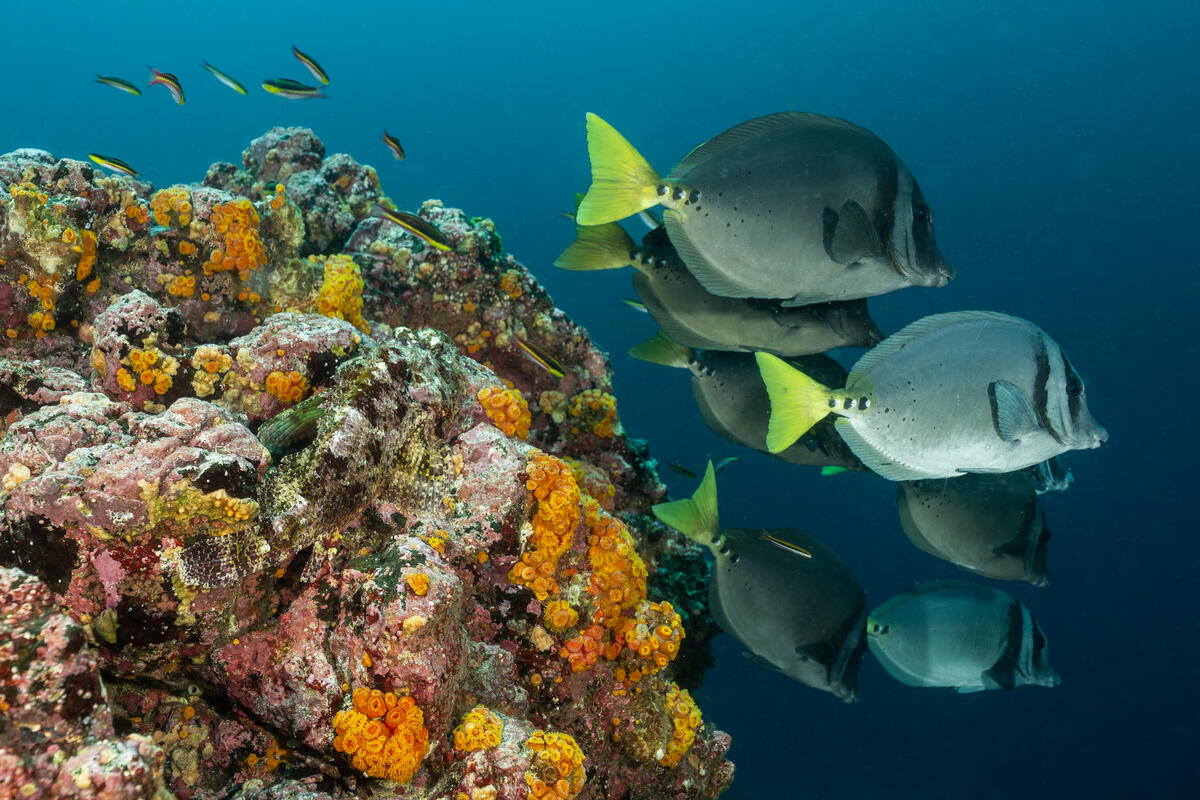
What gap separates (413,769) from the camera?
6.03ft

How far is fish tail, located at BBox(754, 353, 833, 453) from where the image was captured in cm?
268

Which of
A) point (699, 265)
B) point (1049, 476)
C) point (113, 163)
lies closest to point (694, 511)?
point (699, 265)

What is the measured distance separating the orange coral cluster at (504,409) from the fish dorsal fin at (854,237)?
5.50 ft

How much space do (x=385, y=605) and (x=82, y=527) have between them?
823 mm

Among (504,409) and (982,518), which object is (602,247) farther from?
(982,518)

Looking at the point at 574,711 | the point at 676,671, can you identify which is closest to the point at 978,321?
the point at 574,711

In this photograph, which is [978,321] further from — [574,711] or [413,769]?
[413,769]

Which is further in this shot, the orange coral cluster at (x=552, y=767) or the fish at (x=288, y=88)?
the fish at (x=288, y=88)

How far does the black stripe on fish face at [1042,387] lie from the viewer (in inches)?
106

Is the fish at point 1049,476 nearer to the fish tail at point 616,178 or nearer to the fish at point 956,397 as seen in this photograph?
the fish at point 956,397

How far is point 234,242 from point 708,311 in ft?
8.55

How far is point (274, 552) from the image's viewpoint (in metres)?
1.84

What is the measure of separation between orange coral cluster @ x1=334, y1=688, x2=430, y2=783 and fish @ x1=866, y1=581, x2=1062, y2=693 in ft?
12.5

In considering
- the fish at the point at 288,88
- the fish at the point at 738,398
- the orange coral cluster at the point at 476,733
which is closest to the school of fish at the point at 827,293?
the fish at the point at 738,398
